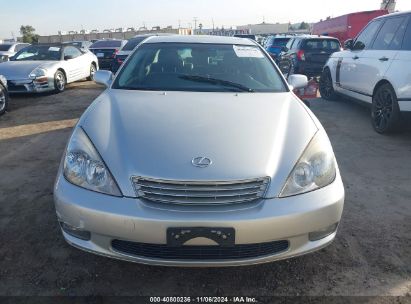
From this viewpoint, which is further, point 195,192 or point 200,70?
point 200,70

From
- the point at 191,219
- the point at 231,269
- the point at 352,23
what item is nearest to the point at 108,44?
the point at 352,23

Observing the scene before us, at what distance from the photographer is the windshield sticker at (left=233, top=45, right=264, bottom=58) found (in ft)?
12.6

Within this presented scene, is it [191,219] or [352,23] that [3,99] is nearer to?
[191,219]

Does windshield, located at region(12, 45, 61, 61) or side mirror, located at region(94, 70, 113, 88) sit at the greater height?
side mirror, located at region(94, 70, 113, 88)

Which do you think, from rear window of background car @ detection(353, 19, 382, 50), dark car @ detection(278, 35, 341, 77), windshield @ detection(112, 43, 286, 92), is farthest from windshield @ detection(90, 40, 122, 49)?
windshield @ detection(112, 43, 286, 92)

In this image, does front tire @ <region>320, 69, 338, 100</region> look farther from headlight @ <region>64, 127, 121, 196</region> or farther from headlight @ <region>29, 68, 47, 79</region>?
headlight @ <region>64, 127, 121, 196</region>

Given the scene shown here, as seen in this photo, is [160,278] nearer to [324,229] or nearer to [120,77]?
[324,229]

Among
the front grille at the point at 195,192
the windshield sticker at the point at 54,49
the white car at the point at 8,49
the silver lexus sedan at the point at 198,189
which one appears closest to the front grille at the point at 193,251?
the silver lexus sedan at the point at 198,189

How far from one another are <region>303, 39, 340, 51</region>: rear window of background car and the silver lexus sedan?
30.9 ft

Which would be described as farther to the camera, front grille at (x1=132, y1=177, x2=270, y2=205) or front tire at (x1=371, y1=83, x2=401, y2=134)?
front tire at (x1=371, y1=83, x2=401, y2=134)

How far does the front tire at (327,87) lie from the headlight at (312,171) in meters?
6.03

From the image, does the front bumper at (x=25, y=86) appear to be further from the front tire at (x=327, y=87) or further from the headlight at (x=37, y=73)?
the front tire at (x=327, y=87)

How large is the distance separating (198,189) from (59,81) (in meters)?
8.64

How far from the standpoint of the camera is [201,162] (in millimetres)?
2236
